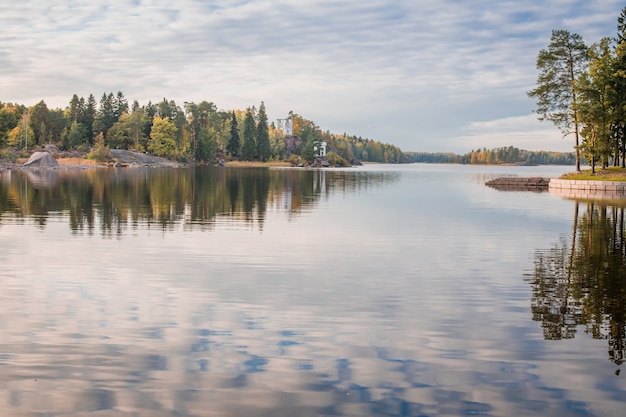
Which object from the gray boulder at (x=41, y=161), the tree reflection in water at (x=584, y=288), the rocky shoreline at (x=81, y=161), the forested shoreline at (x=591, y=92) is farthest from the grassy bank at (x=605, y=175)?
the gray boulder at (x=41, y=161)

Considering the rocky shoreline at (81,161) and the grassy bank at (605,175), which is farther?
the rocky shoreline at (81,161)

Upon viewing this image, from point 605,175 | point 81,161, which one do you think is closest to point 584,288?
point 605,175

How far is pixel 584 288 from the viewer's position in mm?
15047

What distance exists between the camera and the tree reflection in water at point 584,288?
37.1 ft

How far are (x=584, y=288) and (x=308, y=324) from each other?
25.7ft

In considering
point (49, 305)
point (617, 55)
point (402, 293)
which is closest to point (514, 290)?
point (402, 293)

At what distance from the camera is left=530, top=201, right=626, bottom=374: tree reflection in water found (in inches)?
445

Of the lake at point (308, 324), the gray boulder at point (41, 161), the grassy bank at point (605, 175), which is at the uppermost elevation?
the gray boulder at point (41, 161)

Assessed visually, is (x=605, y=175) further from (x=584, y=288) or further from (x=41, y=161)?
(x=41, y=161)

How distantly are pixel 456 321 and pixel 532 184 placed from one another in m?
72.2

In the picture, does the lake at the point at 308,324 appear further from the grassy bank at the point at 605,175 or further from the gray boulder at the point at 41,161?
the gray boulder at the point at 41,161

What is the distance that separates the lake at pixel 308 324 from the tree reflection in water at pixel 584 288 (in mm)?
70

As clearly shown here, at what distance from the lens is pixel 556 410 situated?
25.1 ft

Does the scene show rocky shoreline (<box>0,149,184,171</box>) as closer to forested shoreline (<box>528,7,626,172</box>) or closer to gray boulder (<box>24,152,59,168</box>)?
gray boulder (<box>24,152,59,168</box>)
